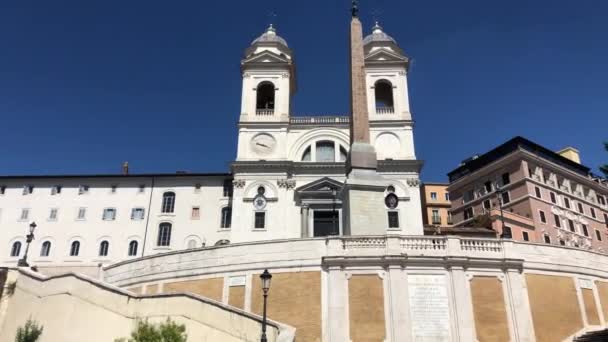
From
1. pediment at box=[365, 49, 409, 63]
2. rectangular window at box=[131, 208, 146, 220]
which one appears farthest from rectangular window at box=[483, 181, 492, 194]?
rectangular window at box=[131, 208, 146, 220]

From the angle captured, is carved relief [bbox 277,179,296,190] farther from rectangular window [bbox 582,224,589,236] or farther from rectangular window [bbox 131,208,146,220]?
rectangular window [bbox 582,224,589,236]

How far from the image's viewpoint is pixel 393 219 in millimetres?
38125

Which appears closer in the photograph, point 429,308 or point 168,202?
point 429,308

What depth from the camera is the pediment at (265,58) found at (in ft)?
148

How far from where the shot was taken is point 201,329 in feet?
48.5

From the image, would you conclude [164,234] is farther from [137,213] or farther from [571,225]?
[571,225]

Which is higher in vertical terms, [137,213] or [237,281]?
[137,213]

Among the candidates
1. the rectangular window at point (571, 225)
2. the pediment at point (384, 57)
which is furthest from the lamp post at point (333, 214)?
the rectangular window at point (571, 225)

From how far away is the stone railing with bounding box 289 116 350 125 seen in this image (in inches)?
1705

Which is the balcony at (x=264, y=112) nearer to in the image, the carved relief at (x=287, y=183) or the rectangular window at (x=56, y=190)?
the carved relief at (x=287, y=183)

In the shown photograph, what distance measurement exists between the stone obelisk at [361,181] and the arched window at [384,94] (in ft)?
50.0

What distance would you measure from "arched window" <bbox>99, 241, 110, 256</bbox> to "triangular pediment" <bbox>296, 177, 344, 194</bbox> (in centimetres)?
1712

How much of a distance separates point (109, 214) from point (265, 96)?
17.0 metres

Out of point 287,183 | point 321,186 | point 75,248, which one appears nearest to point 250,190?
point 287,183
